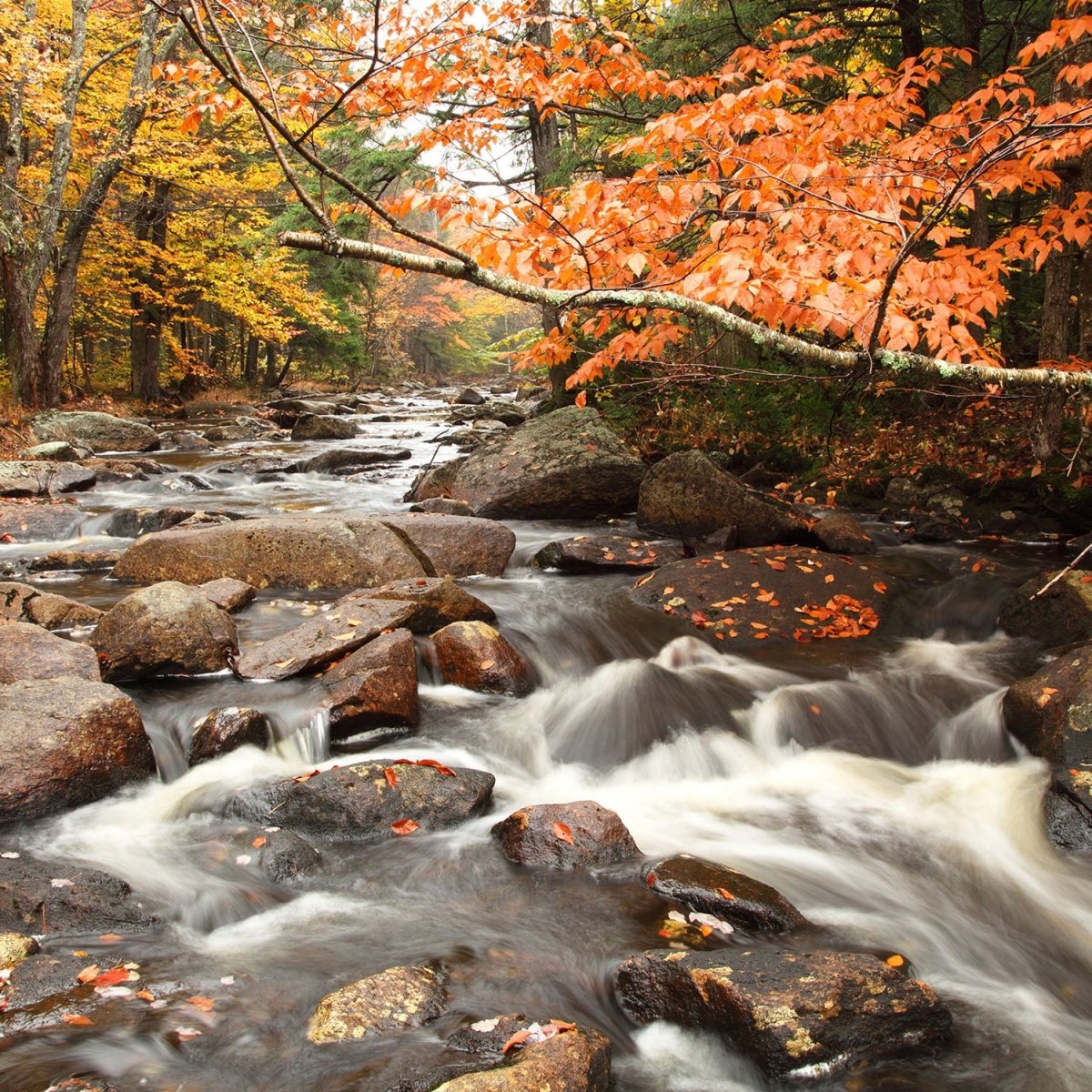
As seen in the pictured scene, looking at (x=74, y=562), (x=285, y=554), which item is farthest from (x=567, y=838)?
(x=74, y=562)

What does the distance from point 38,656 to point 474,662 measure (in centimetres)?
271

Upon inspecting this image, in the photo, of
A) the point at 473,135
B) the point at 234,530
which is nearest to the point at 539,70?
the point at 473,135

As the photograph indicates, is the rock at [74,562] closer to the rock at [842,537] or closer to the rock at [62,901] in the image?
the rock at [62,901]

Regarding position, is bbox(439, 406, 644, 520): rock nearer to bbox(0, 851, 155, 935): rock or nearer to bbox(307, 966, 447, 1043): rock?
bbox(0, 851, 155, 935): rock

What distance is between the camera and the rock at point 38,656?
4562 mm

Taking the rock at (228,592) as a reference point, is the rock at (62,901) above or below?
below

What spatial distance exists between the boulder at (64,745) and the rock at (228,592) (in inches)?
81.6

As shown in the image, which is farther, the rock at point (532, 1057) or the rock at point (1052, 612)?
the rock at point (1052, 612)

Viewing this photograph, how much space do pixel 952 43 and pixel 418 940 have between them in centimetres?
1147

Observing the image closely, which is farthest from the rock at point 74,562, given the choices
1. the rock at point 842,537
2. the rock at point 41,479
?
the rock at point 842,537

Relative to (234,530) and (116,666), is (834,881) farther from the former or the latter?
(234,530)

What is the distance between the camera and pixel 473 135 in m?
9.27

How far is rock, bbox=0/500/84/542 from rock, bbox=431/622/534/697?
588cm

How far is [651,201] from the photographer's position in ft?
16.5
